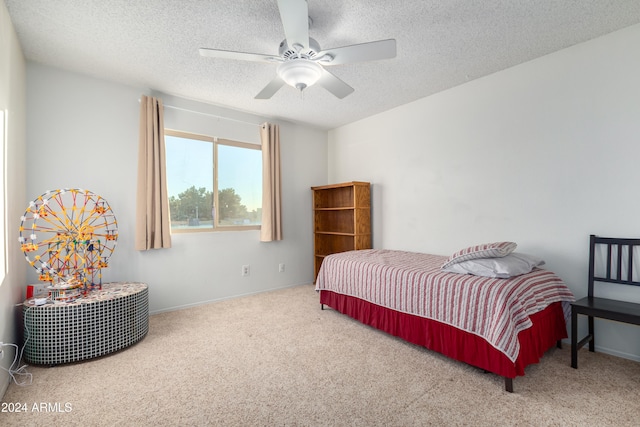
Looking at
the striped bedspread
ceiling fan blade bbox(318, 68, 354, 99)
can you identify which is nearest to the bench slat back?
the striped bedspread

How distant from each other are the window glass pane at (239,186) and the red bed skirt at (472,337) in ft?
6.96

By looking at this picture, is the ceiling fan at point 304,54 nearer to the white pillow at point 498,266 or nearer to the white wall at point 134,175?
the white pillow at point 498,266

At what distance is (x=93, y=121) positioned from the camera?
2969mm

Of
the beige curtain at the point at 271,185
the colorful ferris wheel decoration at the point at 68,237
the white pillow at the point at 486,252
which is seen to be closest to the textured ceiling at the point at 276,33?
the beige curtain at the point at 271,185

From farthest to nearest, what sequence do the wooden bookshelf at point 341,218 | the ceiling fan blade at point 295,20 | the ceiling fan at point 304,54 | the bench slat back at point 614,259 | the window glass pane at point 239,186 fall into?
the wooden bookshelf at point 341,218, the window glass pane at point 239,186, the bench slat back at point 614,259, the ceiling fan at point 304,54, the ceiling fan blade at point 295,20

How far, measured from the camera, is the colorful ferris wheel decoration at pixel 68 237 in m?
2.42

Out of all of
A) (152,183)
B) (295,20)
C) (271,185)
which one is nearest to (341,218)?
(271,185)

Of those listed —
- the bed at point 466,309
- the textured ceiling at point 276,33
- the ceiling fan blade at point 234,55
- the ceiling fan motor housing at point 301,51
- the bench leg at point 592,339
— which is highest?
the textured ceiling at point 276,33

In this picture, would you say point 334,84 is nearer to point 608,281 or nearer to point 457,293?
point 457,293

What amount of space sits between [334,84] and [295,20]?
0.74m

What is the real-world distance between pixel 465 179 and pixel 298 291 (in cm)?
257

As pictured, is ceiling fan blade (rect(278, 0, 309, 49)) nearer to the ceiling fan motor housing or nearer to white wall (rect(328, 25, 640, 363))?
the ceiling fan motor housing

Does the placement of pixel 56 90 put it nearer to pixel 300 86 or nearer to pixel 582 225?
pixel 300 86

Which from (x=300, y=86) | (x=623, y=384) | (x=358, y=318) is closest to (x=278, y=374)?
(x=358, y=318)
